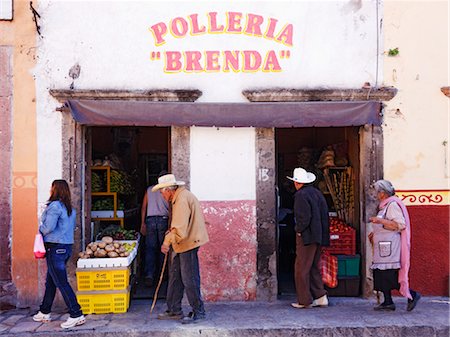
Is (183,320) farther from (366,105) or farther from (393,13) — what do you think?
(393,13)

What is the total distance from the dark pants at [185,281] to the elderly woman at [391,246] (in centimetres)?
233

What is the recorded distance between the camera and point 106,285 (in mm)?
7371

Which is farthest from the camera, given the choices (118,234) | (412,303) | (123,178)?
(123,178)

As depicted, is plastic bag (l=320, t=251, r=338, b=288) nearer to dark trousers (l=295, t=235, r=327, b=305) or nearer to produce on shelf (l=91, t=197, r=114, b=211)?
dark trousers (l=295, t=235, r=327, b=305)

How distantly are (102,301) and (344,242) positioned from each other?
3570mm

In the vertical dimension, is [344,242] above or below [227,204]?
below

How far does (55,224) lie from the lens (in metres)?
6.66

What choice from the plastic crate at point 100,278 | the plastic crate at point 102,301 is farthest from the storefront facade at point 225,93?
the plastic crate at point 102,301

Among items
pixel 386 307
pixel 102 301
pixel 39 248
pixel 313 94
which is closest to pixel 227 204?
pixel 313 94

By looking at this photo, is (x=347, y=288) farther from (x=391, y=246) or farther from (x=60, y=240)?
(x=60, y=240)

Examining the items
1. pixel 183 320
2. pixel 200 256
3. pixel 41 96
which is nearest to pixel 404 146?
pixel 200 256

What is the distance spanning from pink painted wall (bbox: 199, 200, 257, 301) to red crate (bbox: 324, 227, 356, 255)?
121 centimetres

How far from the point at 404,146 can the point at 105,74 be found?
444cm

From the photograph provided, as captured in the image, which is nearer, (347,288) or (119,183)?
(347,288)
